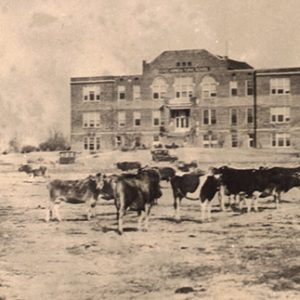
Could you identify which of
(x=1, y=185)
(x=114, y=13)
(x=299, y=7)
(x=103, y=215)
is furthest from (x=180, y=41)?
(x=1, y=185)

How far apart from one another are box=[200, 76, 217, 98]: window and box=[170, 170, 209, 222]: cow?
0.35 meters

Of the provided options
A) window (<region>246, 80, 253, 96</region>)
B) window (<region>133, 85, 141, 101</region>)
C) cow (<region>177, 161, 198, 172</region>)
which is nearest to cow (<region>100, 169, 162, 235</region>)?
cow (<region>177, 161, 198, 172</region>)

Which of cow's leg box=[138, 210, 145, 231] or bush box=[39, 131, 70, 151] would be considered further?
bush box=[39, 131, 70, 151]

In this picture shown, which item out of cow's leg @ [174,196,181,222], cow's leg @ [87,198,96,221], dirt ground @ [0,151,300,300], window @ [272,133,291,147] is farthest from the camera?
cow's leg @ [87,198,96,221]

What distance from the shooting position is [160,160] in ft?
8.61

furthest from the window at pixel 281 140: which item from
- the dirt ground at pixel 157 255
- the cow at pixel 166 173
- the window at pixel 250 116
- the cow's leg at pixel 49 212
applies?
the cow's leg at pixel 49 212

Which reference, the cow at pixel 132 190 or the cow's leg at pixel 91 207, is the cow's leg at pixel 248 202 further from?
the cow's leg at pixel 91 207

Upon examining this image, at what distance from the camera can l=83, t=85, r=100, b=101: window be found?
261cm

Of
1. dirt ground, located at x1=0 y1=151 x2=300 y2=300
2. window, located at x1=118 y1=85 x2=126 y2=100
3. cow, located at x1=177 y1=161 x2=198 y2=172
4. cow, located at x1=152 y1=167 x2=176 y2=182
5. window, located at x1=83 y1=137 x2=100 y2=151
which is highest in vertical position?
window, located at x1=118 y1=85 x2=126 y2=100

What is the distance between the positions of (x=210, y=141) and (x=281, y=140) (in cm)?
31

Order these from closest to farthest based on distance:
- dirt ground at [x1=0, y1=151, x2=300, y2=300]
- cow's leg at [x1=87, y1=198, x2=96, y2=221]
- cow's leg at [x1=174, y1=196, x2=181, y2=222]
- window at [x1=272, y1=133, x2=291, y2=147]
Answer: dirt ground at [x1=0, y1=151, x2=300, y2=300] < window at [x1=272, y1=133, x2=291, y2=147] < cow's leg at [x1=174, y1=196, x2=181, y2=222] < cow's leg at [x1=87, y1=198, x2=96, y2=221]

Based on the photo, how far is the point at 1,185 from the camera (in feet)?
9.14

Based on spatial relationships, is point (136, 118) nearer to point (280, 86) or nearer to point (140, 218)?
point (140, 218)

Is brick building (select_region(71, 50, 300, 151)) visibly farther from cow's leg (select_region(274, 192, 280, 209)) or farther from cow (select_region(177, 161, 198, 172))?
cow's leg (select_region(274, 192, 280, 209))
